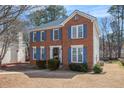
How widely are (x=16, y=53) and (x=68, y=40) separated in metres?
3.53

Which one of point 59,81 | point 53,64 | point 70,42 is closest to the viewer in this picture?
point 59,81

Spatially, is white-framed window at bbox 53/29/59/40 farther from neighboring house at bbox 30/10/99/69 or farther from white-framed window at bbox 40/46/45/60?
white-framed window at bbox 40/46/45/60

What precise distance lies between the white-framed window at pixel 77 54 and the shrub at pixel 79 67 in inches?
18.7

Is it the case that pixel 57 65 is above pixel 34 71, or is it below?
above

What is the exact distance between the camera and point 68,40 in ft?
52.4

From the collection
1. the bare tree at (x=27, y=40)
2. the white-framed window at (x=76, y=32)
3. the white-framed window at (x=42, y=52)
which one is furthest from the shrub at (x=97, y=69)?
the bare tree at (x=27, y=40)

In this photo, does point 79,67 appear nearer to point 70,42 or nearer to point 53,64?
point 53,64

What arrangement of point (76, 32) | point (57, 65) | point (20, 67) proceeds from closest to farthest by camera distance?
1. point (20, 67)
2. point (57, 65)
3. point (76, 32)

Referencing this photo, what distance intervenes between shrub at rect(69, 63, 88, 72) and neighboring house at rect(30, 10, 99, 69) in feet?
1.06

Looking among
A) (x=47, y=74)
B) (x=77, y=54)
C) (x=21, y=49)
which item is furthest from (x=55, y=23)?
(x=47, y=74)

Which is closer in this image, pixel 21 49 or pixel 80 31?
pixel 80 31

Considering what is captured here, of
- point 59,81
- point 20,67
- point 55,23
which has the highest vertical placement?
point 55,23
